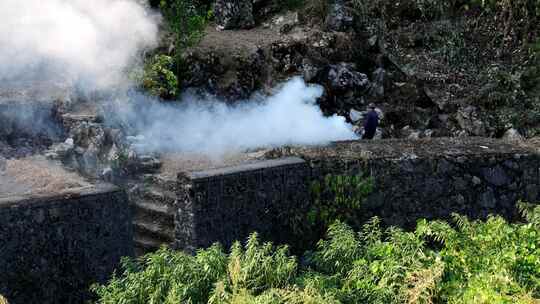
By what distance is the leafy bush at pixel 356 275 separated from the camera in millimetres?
4301

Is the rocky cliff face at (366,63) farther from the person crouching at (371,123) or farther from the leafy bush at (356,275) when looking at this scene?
the leafy bush at (356,275)

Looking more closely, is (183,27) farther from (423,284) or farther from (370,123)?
(423,284)

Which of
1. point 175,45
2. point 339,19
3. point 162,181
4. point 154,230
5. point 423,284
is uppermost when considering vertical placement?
point 339,19

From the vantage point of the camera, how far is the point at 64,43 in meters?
9.70

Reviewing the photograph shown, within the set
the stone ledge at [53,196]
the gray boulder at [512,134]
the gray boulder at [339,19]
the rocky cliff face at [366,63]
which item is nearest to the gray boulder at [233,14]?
the rocky cliff face at [366,63]

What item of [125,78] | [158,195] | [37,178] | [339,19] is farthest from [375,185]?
[339,19]

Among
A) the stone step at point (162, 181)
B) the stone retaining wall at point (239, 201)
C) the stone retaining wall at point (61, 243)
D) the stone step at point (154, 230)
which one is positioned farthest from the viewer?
the stone step at point (162, 181)

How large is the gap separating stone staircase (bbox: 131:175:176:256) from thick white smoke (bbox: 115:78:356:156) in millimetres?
1057

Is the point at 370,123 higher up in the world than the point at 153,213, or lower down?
higher up

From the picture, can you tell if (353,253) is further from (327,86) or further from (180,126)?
(327,86)

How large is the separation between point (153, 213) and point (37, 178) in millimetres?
1280

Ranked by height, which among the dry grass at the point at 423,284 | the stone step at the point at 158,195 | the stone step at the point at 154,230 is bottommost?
the dry grass at the point at 423,284

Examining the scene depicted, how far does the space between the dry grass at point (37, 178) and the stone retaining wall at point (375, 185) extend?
1042 millimetres

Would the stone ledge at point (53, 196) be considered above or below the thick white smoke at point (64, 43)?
below
